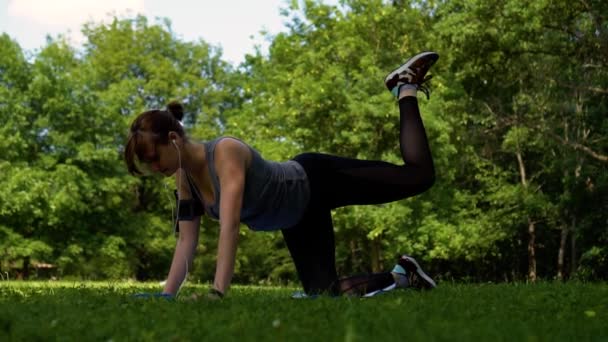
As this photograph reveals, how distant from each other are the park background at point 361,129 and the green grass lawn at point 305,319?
50.5 feet

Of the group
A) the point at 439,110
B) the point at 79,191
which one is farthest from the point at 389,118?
the point at 79,191

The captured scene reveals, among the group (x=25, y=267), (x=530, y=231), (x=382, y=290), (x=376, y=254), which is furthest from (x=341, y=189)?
(x=25, y=267)

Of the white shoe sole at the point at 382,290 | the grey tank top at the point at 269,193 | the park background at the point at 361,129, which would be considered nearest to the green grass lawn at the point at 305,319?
the white shoe sole at the point at 382,290

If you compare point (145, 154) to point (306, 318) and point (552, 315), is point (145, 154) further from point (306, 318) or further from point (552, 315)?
point (552, 315)

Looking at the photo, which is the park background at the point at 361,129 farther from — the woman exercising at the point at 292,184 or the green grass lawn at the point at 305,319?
the green grass lawn at the point at 305,319

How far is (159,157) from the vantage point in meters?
5.52

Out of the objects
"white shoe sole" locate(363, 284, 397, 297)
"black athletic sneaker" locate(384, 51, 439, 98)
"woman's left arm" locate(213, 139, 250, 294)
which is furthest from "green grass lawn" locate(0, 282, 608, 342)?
"black athletic sneaker" locate(384, 51, 439, 98)

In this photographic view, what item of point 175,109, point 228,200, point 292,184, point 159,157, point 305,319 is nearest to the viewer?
point 305,319

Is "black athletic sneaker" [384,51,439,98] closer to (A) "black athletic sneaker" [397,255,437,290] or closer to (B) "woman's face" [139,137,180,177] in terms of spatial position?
(A) "black athletic sneaker" [397,255,437,290]

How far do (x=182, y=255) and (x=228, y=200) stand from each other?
0.97 metres

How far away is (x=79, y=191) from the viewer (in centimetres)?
3241

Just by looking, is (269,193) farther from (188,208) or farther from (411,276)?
(411,276)

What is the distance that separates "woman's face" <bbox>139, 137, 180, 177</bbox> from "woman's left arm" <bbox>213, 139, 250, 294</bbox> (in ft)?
1.09

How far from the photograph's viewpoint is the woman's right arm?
19.7 feet
